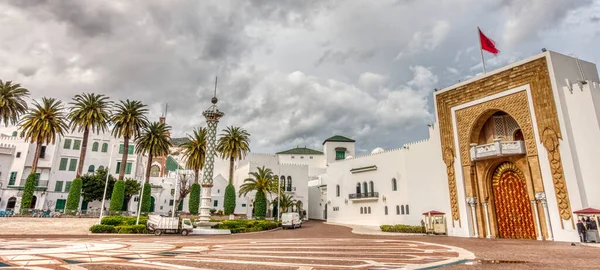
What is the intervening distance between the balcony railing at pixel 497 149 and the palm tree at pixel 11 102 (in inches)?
1935

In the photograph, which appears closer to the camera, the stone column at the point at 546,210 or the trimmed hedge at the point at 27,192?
the stone column at the point at 546,210

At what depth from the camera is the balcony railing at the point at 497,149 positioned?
23.8 metres

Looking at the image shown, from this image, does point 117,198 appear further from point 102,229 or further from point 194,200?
point 102,229

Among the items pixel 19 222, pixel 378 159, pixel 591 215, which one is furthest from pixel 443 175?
pixel 19 222

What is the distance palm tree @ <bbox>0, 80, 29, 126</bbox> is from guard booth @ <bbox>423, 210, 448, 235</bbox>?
153ft

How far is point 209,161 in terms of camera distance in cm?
3525

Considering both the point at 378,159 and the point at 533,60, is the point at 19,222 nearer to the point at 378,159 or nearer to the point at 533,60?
the point at 378,159

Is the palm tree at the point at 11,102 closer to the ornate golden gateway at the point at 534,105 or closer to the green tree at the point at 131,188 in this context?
the green tree at the point at 131,188

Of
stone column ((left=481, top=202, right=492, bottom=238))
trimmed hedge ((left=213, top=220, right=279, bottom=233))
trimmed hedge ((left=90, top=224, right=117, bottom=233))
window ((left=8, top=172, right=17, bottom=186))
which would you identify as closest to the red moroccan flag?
stone column ((left=481, top=202, right=492, bottom=238))

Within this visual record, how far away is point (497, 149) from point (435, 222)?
8056 mm

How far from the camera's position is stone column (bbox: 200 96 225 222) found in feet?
109

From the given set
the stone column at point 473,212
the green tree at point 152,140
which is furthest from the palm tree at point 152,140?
the stone column at point 473,212

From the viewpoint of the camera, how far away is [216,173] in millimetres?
58844

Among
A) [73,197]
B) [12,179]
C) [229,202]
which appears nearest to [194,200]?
[229,202]
